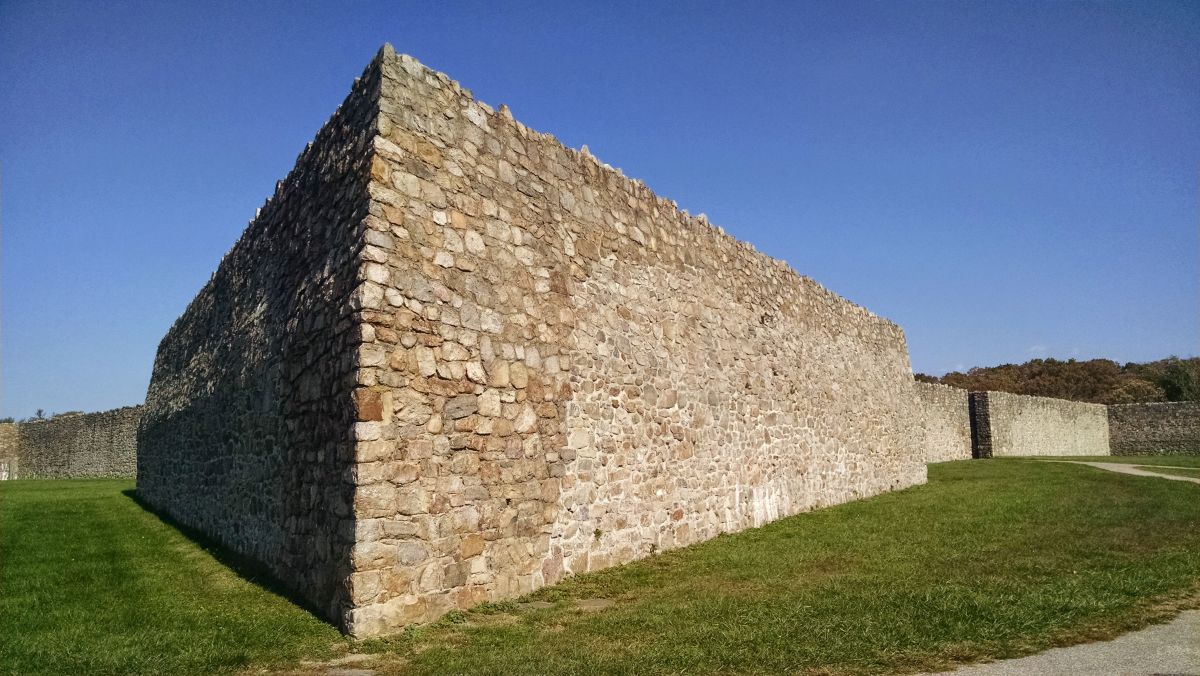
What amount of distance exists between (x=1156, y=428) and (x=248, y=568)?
48618 millimetres

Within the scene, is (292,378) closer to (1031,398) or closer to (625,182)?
(625,182)

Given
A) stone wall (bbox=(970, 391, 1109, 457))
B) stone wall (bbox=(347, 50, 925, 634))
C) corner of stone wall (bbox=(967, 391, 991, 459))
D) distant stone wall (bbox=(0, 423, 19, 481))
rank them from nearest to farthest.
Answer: stone wall (bbox=(347, 50, 925, 634)) < corner of stone wall (bbox=(967, 391, 991, 459)) < stone wall (bbox=(970, 391, 1109, 457)) < distant stone wall (bbox=(0, 423, 19, 481))

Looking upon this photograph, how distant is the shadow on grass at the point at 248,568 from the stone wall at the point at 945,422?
918 inches

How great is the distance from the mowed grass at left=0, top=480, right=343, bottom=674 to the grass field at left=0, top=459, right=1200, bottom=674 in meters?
0.03

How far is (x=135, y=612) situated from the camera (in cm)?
660

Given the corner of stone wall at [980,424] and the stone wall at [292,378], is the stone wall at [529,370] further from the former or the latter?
the corner of stone wall at [980,424]

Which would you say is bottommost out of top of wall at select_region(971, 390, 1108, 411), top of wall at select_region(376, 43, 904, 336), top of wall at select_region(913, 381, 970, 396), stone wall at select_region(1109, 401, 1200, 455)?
stone wall at select_region(1109, 401, 1200, 455)

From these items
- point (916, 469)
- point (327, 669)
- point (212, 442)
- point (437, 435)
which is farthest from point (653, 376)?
point (916, 469)

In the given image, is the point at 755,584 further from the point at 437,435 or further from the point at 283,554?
the point at 283,554

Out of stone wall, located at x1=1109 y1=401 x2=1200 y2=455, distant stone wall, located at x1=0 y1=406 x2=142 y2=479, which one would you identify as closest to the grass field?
distant stone wall, located at x1=0 y1=406 x2=142 y2=479

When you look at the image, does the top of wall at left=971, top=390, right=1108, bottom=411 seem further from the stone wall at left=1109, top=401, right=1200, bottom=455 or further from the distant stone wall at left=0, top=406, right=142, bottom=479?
the distant stone wall at left=0, top=406, right=142, bottom=479

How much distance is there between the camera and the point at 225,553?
9625 mm

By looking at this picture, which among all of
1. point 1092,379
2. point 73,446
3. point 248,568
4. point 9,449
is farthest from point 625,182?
point 1092,379

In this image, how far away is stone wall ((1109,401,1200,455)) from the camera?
38250 mm
